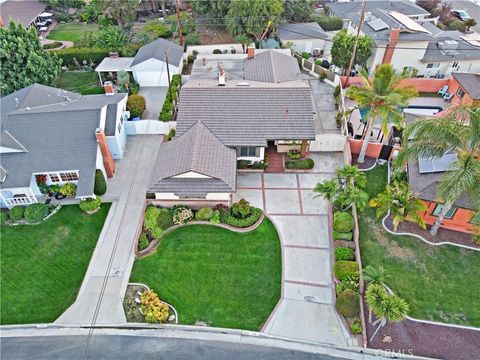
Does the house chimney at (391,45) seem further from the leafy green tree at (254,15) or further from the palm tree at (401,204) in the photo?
the palm tree at (401,204)

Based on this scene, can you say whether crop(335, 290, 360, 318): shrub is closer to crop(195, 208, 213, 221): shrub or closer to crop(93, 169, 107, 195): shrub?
crop(195, 208, 213, 221): shrub

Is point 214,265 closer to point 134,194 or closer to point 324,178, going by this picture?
point 134,194

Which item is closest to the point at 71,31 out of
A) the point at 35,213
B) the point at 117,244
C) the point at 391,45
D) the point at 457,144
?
the point at 35,213

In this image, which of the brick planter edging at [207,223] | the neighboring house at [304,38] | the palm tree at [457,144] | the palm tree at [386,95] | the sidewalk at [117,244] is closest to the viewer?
the palm tree at [457,144]

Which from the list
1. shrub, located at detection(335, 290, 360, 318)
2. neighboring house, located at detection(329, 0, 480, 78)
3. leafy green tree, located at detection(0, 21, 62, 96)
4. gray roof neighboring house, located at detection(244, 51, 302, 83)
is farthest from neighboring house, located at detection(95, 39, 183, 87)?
shrub, located at detection(335, 290, 360, 318)

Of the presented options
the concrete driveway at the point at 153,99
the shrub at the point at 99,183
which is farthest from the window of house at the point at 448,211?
the concrete driveway at the point at 153,99

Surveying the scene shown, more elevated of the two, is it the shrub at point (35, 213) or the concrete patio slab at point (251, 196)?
the concrete patio slab at point (251, 196)

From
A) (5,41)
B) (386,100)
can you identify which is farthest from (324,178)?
(5,41)
